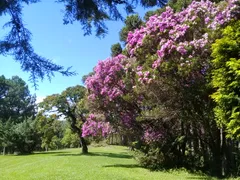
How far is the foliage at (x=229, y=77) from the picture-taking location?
6.82m

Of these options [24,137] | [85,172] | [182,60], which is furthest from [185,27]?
[24,137]

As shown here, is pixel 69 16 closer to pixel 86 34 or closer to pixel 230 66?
pixel 86 34

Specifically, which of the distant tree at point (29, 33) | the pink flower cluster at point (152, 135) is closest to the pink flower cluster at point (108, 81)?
the pink flower cluster at point (152, 135)

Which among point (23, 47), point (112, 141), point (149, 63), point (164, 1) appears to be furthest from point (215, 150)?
point (112, 141)

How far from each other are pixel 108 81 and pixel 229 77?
26.6 feet

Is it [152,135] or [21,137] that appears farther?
[21,137]

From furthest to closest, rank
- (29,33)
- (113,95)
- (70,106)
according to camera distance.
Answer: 1. (70,106)
2. (113,95)
3. (29,33)

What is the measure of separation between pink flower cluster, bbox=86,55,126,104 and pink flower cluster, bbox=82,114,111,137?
2244 mm

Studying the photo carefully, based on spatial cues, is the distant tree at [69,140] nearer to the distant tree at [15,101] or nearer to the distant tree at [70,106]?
the distant tree at [15,101]

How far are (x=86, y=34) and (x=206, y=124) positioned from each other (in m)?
8.00

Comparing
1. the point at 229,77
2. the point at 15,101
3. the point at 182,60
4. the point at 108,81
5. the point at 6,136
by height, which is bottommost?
the point at 6,136

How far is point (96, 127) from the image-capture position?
17438mm

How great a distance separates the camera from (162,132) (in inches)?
570

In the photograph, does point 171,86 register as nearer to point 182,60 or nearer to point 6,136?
point 182,60
